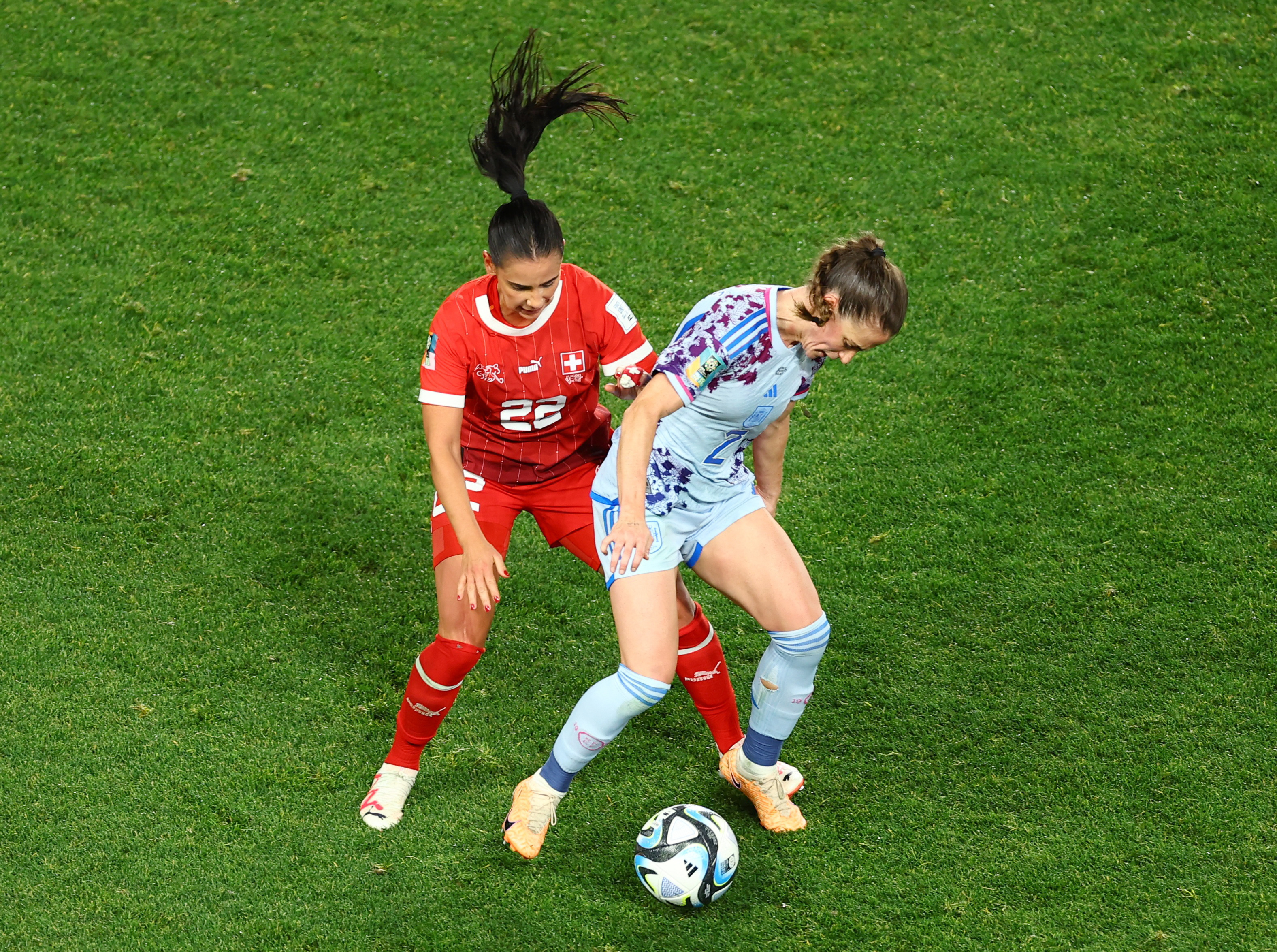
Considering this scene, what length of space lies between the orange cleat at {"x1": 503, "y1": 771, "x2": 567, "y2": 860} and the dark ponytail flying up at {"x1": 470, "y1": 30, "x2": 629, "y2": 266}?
166 cm

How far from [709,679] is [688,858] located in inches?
26.0

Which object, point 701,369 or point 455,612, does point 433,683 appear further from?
point 701,369

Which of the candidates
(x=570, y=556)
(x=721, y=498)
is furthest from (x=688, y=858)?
(x=570, y=556)

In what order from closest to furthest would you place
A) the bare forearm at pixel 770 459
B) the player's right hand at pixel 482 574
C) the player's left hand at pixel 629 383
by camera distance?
1. the player's right hand at pixel 482 574
2. the player's left hand at pixel 629 383
3. the bare forearm at pixel 770 459

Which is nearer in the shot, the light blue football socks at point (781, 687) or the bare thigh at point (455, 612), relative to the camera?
the light blue football socks at point (781, 687)

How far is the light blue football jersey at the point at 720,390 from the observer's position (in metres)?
3.80

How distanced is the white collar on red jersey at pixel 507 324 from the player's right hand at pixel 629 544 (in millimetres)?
768

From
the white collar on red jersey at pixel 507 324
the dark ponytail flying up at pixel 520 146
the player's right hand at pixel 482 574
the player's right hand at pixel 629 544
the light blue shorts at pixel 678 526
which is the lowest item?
the player's right hand at pixel 482 574

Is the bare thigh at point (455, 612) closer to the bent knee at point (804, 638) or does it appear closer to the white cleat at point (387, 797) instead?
the white cleat at point (387, 797)

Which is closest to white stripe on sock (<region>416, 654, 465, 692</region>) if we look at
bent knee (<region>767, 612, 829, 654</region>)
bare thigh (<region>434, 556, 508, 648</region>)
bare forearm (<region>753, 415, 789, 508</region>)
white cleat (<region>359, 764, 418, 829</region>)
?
bare thigh (<region>434, 556, 508, 648</region>)

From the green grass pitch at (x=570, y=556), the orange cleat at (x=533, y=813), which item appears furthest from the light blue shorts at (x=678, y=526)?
the green grass pitch at (x=570, y=556)

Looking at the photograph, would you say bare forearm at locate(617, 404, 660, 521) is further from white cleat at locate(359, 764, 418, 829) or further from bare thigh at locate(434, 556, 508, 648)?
white cleat at locate(359, 764, 418, 829)

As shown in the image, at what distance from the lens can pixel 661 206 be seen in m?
7.52

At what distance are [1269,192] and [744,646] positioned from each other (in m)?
4.38
